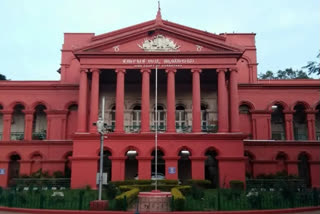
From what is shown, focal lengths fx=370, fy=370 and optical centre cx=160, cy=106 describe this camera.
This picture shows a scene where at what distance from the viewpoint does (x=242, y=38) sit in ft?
138

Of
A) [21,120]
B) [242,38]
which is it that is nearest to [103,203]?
[21,120]

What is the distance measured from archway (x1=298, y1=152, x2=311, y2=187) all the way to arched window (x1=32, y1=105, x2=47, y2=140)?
25875mm

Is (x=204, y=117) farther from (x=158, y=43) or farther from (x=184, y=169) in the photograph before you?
(x=158, y=43)

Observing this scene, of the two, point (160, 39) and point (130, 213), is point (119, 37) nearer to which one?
point (160, 39)

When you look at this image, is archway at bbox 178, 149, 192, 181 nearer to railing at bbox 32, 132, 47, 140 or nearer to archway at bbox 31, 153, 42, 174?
archway at bbox 31, 153, 42, 174

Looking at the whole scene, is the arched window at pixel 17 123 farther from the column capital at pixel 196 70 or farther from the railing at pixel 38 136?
the column capital at pixel 196 70

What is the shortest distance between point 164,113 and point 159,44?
23.6ft

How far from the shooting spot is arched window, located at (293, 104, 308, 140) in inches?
1511

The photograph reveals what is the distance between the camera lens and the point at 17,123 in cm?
3912

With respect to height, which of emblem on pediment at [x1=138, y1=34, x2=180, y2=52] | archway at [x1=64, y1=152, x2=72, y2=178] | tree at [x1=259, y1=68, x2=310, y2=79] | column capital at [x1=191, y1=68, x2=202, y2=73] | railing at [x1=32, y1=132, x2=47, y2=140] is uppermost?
tree at [x1=259, y1=68, x2=310, y2=79]

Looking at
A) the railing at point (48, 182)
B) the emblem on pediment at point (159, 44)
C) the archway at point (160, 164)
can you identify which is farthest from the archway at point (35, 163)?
the emblem on pediment at point (159, 44)

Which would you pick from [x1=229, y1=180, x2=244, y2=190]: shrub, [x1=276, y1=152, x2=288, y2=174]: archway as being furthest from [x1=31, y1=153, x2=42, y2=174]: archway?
[x1=276, y1=152, x2=288, y2=174]: archway

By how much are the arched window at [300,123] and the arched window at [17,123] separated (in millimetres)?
28489

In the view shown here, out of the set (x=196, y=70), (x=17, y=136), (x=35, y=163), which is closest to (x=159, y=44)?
(x=196, y=70)
